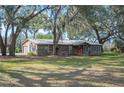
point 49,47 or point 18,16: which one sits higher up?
point 18,16

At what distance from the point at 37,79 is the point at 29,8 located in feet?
33.7

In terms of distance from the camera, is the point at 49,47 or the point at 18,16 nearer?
the point at 18,16

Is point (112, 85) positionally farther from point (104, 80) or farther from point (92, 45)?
point (92, 45)

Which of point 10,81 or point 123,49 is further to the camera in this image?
point 123,49

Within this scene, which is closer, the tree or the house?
the tree

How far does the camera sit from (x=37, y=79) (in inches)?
322

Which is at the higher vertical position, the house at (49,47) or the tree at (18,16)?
the tree at (18,16)

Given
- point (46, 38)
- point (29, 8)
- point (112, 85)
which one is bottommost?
point (112, 85)

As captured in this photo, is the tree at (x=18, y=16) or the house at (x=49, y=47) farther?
the house at (x=49, y=47)

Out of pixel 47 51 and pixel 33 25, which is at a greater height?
pixel 33 25

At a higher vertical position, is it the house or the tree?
the tree
